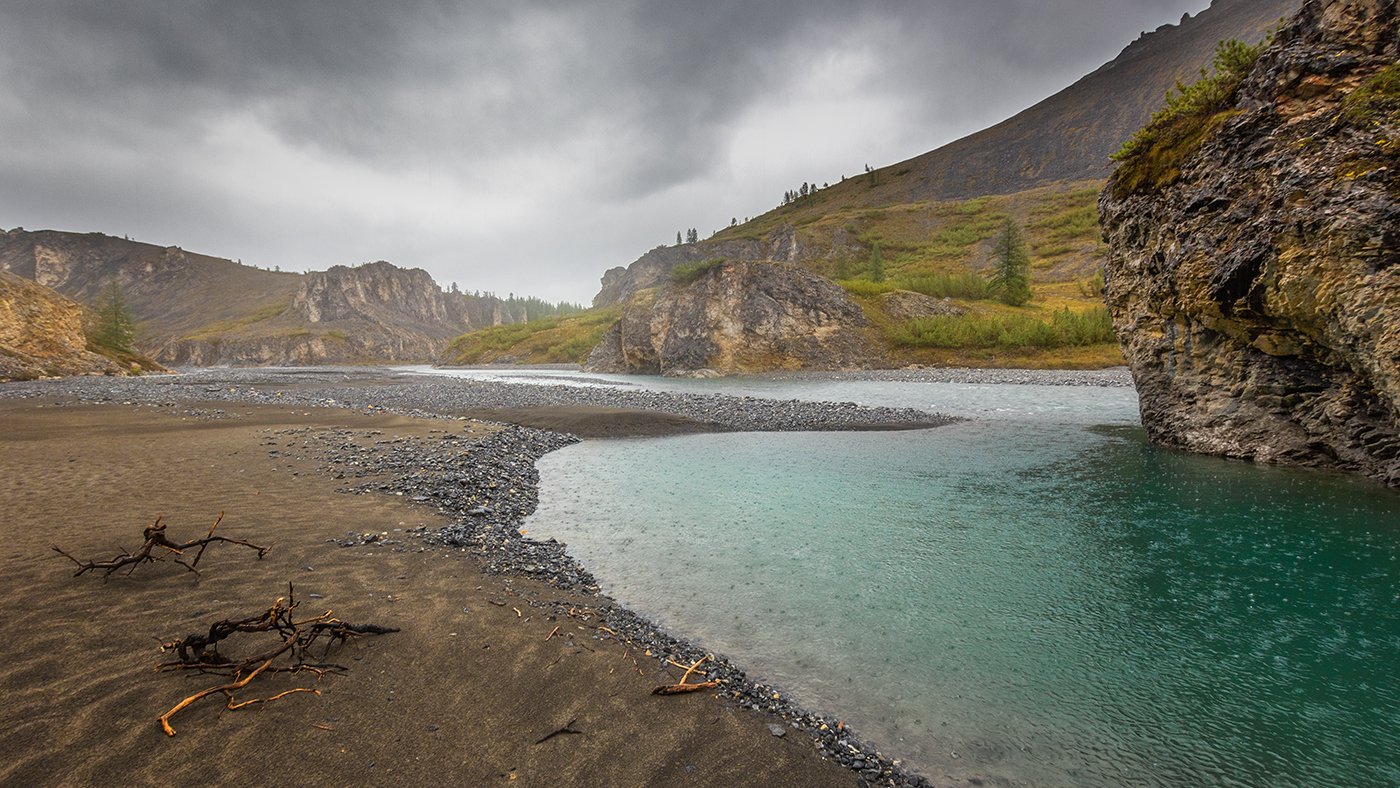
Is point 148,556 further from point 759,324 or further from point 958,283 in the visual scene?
point 958,283

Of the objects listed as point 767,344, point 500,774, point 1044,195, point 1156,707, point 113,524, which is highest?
point 1044,195

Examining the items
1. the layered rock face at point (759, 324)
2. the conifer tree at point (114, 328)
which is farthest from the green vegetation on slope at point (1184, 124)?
the conifer tree at point (114, 328)

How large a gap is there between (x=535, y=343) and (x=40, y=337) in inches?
4132

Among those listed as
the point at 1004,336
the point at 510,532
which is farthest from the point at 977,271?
the point at 510,532

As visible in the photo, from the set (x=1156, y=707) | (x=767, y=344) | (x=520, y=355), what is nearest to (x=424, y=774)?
(x=1156, y=707)

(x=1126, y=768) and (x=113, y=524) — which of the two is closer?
(x=1126, y=768)

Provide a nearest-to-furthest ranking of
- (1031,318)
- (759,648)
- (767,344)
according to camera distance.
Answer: (759,648) → (1031,318) → (767,344)

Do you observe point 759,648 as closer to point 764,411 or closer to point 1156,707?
point 1156,707

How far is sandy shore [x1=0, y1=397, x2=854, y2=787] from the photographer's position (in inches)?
192

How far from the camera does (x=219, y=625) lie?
5.86 metres

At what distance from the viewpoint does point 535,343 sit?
542ft

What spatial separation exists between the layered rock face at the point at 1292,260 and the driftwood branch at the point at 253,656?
23061 millimetres

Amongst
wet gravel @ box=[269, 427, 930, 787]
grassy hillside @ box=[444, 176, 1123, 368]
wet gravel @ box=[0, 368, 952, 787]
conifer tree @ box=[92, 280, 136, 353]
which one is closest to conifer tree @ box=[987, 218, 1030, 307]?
grassy hillside @ box=[444, 176, 1123, 368]

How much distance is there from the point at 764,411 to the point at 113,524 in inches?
1154
